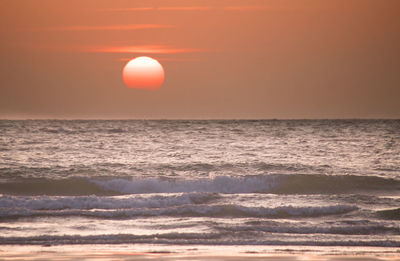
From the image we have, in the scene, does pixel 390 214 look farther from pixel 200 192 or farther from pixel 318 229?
pixel 200 192

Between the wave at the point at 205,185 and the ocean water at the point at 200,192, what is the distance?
0.15 feet

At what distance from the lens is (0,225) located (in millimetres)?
14594

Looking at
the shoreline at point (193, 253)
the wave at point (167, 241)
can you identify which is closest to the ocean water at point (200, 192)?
the wave at point (167, 241)

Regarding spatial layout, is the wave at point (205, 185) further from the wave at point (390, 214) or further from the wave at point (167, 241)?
the wave at point (167, 241)

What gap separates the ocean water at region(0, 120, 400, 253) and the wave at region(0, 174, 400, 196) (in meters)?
0.05

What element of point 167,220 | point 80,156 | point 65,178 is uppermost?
point 80,156

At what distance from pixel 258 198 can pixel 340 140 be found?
2695cm

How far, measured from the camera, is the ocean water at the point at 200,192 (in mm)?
13422

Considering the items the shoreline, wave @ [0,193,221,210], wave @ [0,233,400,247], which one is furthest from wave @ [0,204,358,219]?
the shoreline

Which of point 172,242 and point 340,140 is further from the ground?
point 340,140

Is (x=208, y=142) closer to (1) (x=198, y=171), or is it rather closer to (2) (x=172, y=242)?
(1) (x=198, y=171)

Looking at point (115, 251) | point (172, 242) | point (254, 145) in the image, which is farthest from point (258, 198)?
point (254, 145)

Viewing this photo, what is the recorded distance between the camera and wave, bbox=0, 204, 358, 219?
16.2m

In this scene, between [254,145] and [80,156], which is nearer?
[80,156]
